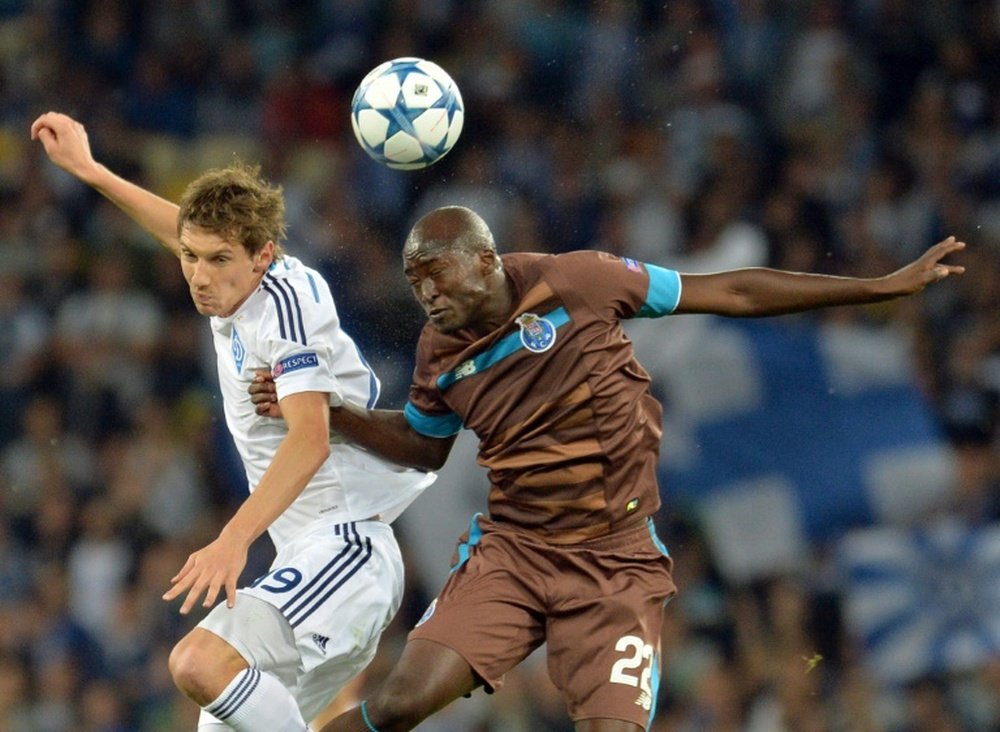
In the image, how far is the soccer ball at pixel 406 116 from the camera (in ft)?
16.8

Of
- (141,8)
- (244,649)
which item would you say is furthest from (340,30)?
(244,649)

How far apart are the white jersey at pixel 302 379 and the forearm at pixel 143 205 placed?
0.64 m

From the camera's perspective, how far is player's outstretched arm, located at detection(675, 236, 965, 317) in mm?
4785

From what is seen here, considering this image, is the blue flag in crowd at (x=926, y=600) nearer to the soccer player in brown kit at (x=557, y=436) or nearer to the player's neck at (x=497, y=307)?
the soccer player in brown kit at (x=557, y=436)

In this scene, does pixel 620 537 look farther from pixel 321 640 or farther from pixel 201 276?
pixel 201 276

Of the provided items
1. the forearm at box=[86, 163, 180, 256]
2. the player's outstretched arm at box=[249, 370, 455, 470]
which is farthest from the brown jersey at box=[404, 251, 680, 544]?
→ the forearm at box=[86, 163, 180, 256]

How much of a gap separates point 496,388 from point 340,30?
6.23 m

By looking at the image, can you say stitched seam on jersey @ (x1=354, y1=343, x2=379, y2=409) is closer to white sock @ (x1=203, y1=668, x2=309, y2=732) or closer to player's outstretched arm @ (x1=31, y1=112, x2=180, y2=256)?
player's outstretched arm @ (x1=31, y1=112, x2=180, y2=256)

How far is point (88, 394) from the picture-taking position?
958 cm

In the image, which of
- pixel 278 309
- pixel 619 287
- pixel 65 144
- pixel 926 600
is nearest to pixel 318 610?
pixel 278 309

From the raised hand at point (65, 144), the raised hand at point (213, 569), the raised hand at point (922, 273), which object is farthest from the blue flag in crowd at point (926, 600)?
the raised hand at point (213, 569)

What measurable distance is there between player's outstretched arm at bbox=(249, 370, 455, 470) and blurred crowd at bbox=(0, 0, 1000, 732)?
7.52ft

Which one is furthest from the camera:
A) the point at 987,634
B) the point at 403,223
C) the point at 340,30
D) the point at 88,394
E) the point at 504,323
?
the point at 340,30

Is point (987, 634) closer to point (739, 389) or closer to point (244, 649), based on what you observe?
point (739, 389)
